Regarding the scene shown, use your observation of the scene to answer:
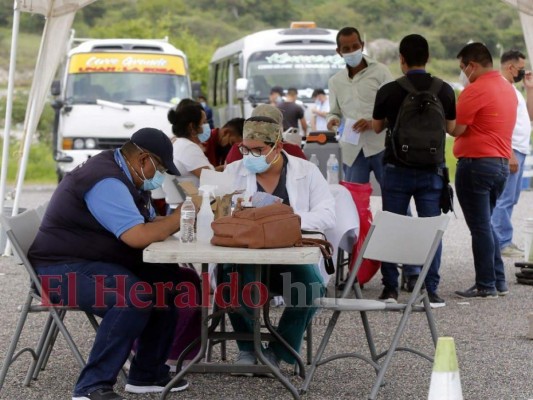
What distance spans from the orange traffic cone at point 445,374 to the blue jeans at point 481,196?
3846mm

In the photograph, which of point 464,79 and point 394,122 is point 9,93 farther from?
point 464,79

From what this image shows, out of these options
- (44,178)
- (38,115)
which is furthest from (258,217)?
(44,178)

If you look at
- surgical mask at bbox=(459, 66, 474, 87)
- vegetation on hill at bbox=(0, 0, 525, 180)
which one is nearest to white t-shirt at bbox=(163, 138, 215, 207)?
surgical mask at bbox=(459, 66, 474, 87)

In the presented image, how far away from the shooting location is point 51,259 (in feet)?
16.8

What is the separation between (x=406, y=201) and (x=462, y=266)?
2.68 metres

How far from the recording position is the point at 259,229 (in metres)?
4.86

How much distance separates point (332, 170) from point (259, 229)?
346cm

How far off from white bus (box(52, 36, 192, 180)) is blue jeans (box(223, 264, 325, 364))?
36.4 ft

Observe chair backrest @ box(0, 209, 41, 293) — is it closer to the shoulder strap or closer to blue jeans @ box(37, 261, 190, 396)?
blue jeans @ box(37, 261, 190, 396)

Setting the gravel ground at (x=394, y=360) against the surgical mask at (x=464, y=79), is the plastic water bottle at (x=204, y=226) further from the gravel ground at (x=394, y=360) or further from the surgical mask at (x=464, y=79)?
the surgical mask at (x=464, y=79)

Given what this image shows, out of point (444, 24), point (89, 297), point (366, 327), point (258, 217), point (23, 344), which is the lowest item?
point (444, 24)

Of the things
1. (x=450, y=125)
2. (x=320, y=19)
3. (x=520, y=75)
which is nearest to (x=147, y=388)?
(x=450, y=125)

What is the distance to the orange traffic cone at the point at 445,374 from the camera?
4125mm

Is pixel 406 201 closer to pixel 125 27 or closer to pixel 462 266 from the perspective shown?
pixel 462 266
